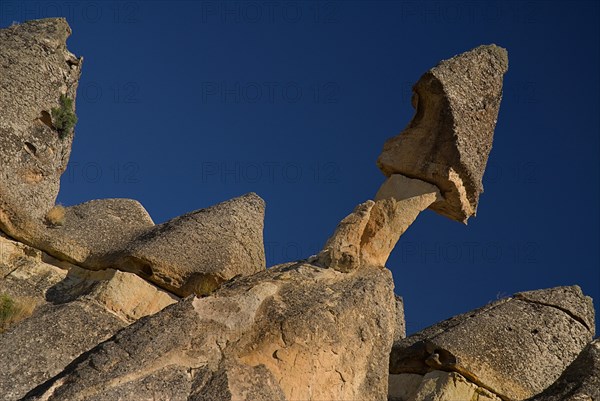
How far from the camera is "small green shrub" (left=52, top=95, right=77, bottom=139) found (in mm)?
12606

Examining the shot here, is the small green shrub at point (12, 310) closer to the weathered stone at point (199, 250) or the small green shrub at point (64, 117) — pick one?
the weathered stone at point (199, 250)

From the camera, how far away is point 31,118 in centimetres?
1220

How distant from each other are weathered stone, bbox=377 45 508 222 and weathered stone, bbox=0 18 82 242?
539cm

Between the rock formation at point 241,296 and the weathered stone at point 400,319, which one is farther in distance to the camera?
the weathered stone at point 400,319

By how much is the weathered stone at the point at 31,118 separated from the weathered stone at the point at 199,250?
1.70 meters

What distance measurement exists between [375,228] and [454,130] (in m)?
1.52

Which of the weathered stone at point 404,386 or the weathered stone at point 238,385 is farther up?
the weathered stone at point 238,385

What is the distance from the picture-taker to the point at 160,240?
1138cm

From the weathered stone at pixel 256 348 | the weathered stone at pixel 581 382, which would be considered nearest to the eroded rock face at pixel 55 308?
the weathered stone at pixel 256 348

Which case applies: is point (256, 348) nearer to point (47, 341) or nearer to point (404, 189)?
point (47, 341)

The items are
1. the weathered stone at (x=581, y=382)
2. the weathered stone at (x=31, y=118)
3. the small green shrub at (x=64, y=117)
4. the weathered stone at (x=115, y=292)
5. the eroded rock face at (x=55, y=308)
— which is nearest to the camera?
the eroded rock face at (x=55, y=308)

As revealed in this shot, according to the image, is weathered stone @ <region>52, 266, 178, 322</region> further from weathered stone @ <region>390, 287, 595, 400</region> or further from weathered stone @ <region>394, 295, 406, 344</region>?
weathered stone @ <region>394, 295, 406, 344</region>

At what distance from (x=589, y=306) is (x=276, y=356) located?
6843 millimetres

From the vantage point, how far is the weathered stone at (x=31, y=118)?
1150 centimetres
